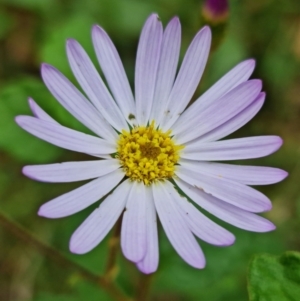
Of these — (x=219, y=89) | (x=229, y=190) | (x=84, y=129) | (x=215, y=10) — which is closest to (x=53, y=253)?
(x=84, y=129)

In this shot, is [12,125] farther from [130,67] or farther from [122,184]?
[130,67]

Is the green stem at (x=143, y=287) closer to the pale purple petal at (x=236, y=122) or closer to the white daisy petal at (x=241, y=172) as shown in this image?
the white daisy petal at (x=241, y=172)

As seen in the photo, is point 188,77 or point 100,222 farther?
point 188,77

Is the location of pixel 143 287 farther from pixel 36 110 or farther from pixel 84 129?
pixel 36 110

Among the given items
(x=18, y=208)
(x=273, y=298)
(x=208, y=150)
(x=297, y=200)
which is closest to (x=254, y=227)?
(x=273, y=298)

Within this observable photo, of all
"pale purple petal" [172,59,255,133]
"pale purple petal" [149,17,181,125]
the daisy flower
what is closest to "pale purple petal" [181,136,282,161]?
the daisy flower

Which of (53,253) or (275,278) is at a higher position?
(275,278)

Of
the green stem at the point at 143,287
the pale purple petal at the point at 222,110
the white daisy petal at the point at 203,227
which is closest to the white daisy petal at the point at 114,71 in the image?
the pale purple petal at the point at 222,110
